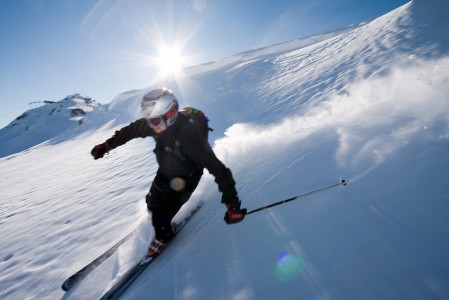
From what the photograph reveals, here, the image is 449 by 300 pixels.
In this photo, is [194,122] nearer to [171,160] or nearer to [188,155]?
[188,155]

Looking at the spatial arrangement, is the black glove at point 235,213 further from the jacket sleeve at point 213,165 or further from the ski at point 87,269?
the ski at point 87,269

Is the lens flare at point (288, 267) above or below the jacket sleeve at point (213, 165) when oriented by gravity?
below

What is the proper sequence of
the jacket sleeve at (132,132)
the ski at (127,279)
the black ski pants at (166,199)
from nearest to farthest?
the ski at (127,279)
the black ski pants at (166,199)
the jacket sleeve at (132,132)

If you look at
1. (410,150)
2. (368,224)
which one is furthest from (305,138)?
(368,224)

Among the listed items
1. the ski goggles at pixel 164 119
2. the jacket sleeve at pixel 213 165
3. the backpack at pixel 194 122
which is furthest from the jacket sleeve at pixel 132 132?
the jacket sleeve at pixel 213 165

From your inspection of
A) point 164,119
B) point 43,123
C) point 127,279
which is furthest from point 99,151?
point 43,123

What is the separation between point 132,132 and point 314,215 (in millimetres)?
2879

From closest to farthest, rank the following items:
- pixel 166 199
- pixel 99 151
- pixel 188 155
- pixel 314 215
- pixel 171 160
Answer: pixel 314 215, pixel 188 155, pixel 171 160, pixel 166 199, pixel 99 151

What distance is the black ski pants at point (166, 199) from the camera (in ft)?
12.0

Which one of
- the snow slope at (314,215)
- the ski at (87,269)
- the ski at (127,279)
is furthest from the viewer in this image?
the ski at (87,269)

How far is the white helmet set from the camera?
3201 mm

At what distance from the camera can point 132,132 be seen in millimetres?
3969

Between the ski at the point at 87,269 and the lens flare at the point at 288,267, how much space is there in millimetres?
2560

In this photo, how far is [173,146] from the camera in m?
3.31
